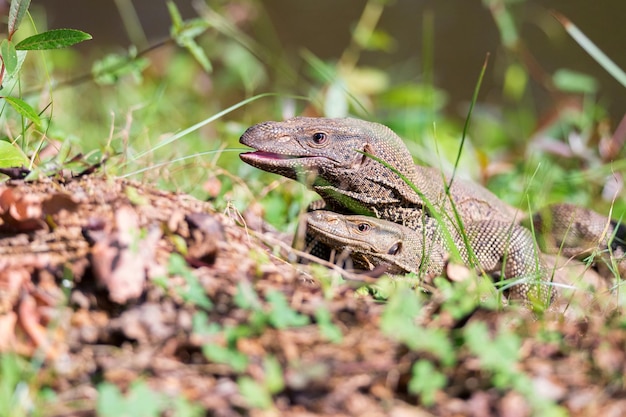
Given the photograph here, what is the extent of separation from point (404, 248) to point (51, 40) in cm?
153

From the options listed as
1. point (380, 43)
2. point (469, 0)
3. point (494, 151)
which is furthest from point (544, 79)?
point (469, 0)

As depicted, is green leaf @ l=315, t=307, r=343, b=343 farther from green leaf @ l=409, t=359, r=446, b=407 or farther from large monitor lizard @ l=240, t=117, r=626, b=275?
large monitor lizard @ l=240, t=117, r=626, b=275

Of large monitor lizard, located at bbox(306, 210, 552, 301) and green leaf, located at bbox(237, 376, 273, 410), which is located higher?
green leaf, located at bbox(237, 376, 273, 410)

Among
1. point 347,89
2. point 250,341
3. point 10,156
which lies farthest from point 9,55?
point 347,89

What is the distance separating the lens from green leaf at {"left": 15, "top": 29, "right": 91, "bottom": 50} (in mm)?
2691

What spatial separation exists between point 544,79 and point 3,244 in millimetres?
4764

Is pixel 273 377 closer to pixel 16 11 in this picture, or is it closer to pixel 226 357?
pixel 226 357

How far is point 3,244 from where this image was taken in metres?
2.32

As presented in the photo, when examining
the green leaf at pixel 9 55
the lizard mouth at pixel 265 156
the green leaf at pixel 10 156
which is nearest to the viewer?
the green leaf at pixel 9 55

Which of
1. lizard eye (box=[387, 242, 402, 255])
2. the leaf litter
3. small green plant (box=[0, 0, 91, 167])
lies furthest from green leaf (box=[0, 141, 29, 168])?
lizard eye (box=[387, 242, 402, 255])

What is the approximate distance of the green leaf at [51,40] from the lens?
2691 millimetres

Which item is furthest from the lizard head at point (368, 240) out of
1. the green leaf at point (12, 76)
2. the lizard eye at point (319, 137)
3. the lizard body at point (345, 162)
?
the green leaf at point (12, 76)

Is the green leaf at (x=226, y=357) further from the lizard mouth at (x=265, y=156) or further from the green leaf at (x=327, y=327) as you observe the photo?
the lizard mouth at (x=265, y=156)

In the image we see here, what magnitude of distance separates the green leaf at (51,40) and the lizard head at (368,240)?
109 cm
